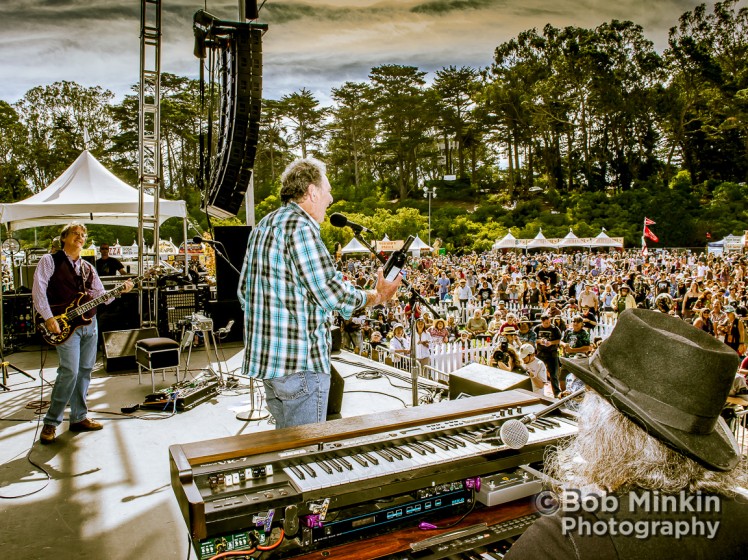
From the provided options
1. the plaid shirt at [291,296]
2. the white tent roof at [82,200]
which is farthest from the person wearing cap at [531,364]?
the white tent roof at [82,200]

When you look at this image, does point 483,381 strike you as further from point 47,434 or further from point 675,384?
point 47,434

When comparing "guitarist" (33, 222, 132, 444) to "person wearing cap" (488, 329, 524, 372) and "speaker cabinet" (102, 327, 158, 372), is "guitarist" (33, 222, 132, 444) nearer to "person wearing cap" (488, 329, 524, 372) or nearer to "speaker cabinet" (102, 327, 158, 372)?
"speaker cabinet" (102, 327, 158, 372)

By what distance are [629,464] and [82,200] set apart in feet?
31.4

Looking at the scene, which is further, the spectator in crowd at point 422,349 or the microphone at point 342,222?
the spectator in crowd at point 422,349

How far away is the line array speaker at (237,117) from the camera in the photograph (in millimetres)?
4703

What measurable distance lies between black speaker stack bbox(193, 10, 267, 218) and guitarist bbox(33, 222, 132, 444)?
1.54 meters

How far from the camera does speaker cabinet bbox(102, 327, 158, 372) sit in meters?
6.73

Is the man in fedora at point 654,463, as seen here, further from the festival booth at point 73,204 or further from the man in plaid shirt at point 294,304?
the festival booth at point 73,204

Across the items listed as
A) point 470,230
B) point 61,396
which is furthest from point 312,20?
point 470,230

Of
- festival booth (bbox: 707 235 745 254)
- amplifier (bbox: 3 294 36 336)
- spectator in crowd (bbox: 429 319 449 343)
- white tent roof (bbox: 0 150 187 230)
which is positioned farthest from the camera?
festival booth (bbox: 707 235 745 254)

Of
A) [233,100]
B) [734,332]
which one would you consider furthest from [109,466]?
[734,332]

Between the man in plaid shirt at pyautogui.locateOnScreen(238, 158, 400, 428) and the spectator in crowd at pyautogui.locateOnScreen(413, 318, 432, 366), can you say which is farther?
the spectator in crowd at pyautogui.locateOnScreen(413, 318, 432, 366)

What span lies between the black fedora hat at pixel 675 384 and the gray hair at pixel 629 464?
38 millimetres

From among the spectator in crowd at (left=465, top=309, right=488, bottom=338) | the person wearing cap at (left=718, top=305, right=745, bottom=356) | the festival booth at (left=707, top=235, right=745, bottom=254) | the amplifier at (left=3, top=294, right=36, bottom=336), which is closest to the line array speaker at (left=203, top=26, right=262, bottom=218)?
the amplifier at (left=3, top=294, right=36, bottom=336)
